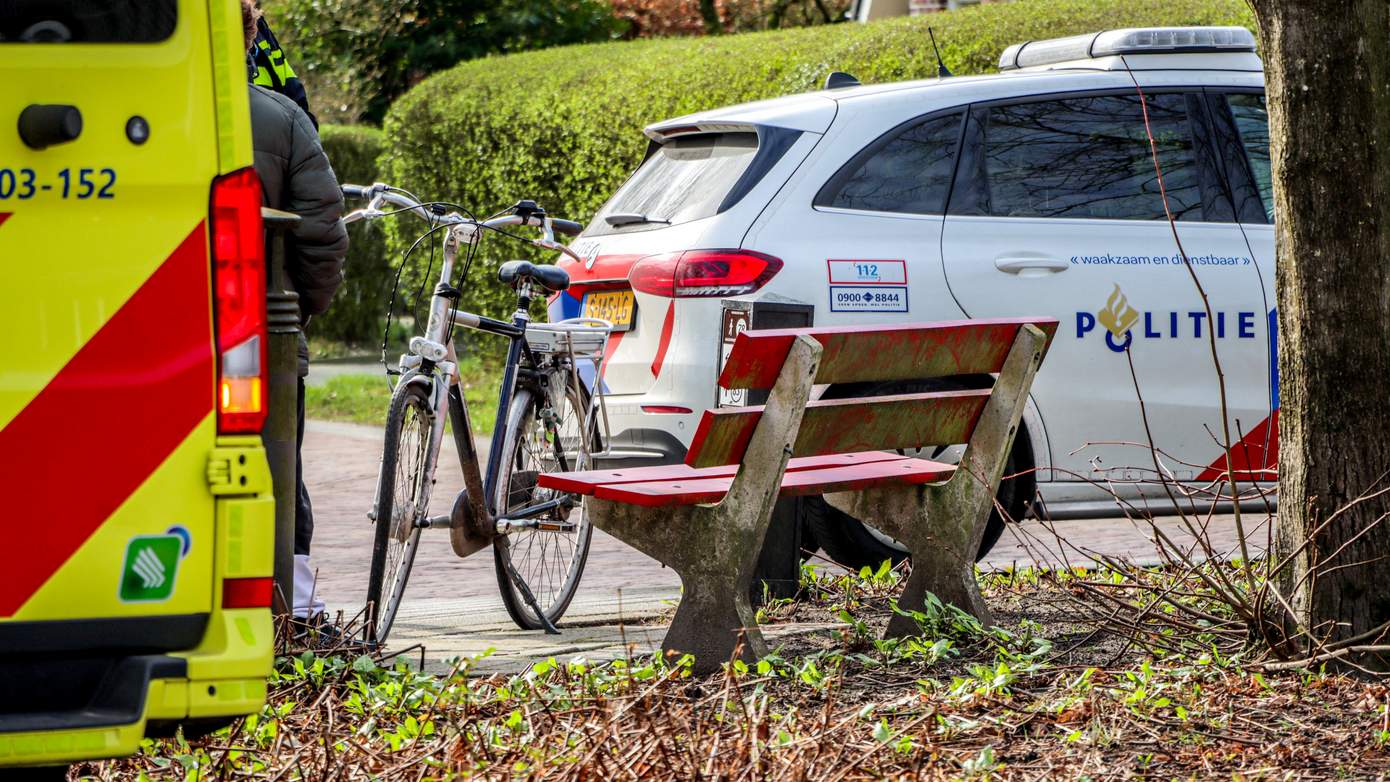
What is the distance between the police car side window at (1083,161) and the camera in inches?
259

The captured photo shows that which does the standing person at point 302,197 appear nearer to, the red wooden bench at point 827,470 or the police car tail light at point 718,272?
the red wooden bench at point 827,470

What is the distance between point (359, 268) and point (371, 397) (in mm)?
4208

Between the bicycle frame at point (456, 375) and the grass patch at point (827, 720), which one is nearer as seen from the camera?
the grass patch at point (827, 720)

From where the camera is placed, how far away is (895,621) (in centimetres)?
503

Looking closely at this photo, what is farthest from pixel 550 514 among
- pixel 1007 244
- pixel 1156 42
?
pixel 1156 42

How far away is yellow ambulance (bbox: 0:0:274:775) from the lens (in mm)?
3027

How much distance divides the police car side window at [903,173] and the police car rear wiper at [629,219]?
25.8 inches

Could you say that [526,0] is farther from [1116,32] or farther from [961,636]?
[961,636]

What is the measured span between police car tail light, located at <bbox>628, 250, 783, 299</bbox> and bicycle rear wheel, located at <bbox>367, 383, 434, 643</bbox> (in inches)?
43.8

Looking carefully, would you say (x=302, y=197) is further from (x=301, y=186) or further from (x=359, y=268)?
(x=359, y=268)

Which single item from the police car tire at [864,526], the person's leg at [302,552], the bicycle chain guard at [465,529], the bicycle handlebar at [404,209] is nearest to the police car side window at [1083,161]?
the police car tire at [864,526]

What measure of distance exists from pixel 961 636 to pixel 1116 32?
3.09m

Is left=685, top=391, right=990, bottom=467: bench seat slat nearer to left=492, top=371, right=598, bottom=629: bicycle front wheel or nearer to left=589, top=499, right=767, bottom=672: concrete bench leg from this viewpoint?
left=589, top=499, right=767, bottom=672: concrete bench leg

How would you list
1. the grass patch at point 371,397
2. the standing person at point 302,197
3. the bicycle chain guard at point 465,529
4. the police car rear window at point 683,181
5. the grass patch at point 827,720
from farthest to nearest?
1. the grass patch at point 371,397
2. the police car rear window at point 683,181
3. the bicycle chain guard at point 465,529
4. the standing person at point 302,197
5. the grass patch at point 827,720
